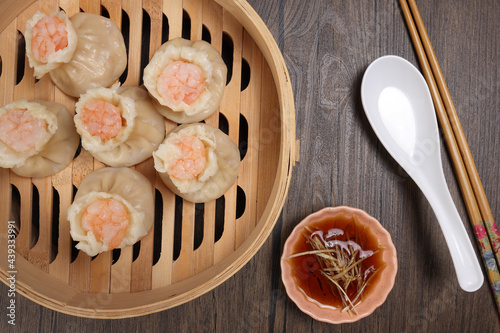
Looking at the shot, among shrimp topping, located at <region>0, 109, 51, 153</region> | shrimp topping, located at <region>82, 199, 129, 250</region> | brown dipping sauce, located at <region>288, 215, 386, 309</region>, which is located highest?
shrimp topping, located at <region>0, 109, 51, 153</region>

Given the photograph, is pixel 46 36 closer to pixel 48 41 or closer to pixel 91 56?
pixel 48 41

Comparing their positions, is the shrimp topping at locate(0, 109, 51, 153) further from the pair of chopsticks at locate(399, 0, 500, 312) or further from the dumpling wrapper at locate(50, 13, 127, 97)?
the pair of chopsticks at locate(399, 0, 500, 312)

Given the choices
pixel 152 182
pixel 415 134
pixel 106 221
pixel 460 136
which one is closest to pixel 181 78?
pixel 152 182

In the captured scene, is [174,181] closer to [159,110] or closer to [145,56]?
[159,110]

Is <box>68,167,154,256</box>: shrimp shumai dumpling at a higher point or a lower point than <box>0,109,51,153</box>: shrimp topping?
lower

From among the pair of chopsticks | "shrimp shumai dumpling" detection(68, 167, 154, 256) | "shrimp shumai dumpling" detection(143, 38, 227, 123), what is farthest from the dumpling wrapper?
the pair of chopsticks
